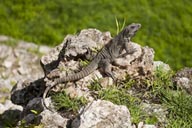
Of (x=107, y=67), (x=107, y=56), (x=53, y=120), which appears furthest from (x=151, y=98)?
(x=53, y=120)

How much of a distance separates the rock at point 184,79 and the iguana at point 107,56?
2.74ft

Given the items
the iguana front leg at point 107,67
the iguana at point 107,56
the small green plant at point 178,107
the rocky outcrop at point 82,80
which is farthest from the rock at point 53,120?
the small green plant at point 178,107

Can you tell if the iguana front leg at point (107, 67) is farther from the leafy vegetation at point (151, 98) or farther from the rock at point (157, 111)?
Answer: the rock at point (157, 111)

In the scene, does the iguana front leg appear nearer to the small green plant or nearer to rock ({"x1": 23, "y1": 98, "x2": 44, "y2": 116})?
the small green plant

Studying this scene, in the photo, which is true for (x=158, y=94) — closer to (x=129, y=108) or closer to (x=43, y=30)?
(x=129, y=108)

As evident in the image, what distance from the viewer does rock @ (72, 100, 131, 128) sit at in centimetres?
613

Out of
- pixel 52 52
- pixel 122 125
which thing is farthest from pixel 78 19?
pixel 122 125

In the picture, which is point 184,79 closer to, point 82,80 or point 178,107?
point 178,107

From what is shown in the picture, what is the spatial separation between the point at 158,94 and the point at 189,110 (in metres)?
0.55

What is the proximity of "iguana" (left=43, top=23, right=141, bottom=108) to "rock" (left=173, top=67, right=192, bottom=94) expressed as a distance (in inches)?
32.8

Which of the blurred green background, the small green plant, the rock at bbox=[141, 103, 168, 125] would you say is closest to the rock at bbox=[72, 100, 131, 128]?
the rock at bbox=[141, 103, 168, 125]

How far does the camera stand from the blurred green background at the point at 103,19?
47.5ft

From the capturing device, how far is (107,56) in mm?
7609

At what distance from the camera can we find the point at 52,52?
8227mm
